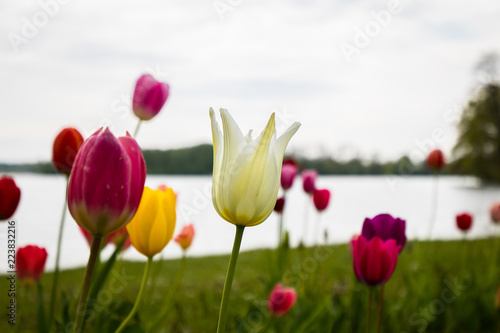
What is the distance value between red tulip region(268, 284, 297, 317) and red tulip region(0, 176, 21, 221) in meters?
1.17

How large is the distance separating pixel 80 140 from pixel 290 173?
1.89 metres

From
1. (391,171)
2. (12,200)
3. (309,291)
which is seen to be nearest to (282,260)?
(309,291)

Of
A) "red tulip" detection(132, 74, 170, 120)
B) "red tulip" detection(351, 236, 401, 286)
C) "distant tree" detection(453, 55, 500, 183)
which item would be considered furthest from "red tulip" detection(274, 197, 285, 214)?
"distant tree" detection(453, 55, 500, 183)

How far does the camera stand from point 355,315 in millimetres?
2486

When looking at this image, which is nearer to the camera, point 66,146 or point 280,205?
point 66,146

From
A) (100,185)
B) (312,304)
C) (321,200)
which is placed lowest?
(312,304)

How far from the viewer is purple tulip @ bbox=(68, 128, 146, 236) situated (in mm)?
674

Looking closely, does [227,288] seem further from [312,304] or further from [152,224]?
[312,304]

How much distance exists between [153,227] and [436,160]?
375 cm

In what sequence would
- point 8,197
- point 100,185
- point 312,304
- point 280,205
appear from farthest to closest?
point 280,205, point 312,304, point 8,197, point 100,185

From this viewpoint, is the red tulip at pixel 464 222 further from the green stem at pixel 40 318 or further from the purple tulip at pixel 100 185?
the purple tulip at pixel 100 185

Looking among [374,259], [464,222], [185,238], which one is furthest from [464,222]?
[374,259]

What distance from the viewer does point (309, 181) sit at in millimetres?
3342

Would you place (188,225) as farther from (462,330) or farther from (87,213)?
(462,330)
